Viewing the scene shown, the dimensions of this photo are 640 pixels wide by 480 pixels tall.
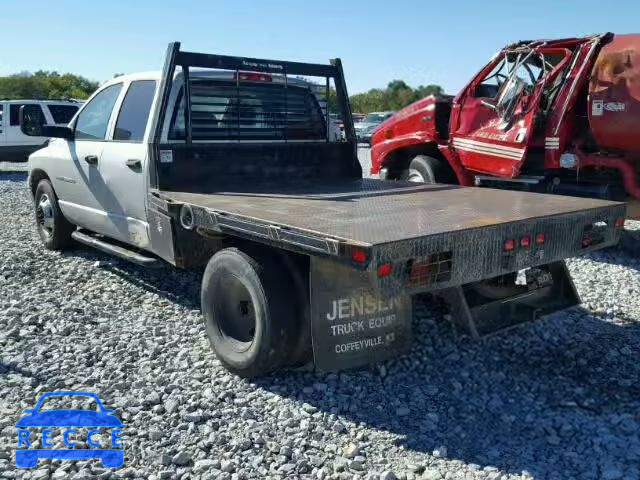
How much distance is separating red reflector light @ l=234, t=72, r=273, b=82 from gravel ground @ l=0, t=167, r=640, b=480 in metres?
2.00

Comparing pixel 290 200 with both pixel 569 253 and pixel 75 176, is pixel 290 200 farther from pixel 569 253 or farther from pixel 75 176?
pixel 75 176

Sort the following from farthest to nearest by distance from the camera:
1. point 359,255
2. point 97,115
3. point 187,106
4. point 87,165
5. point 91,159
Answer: point 97,115 → point 87,165 → point 91,159 → point 187,106 → point 359,255

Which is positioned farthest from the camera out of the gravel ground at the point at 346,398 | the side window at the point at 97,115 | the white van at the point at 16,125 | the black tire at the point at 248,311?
the white van at the point at 16,125

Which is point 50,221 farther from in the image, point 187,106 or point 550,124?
point 550,124

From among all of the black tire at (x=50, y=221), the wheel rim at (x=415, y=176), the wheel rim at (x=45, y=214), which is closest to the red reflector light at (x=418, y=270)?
the black tire at (x=50, y=221)

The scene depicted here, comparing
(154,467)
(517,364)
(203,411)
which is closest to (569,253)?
(517,364)

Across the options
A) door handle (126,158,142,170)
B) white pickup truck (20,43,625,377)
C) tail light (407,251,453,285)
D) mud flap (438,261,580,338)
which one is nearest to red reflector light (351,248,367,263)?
white pickup truck (20,43,625,377)

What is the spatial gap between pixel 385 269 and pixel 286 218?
2.85ft

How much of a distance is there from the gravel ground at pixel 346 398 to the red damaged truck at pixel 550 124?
2047 millimetres

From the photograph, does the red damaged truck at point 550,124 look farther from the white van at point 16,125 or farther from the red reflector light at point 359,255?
the white van at point 16,125

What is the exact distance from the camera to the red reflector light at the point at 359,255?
3014 millimetres

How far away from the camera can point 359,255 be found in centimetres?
303

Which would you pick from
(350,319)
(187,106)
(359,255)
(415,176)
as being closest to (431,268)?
(359,255)

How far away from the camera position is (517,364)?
434 centimetres
